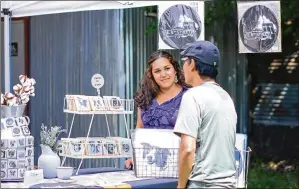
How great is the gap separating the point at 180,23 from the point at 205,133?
1.90 m

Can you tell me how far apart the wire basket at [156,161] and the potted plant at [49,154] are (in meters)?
0.46

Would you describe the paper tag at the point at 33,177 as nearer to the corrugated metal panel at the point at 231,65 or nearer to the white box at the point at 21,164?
the white box at the point at 21,164

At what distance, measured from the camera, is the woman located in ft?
11.1

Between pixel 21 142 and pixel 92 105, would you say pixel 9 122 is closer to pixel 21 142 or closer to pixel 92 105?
pixel 21 142

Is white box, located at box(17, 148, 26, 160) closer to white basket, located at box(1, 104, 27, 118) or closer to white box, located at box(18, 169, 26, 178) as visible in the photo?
white box, located at box(18, 169, 26, 178)

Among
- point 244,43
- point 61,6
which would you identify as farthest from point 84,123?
point 244,43

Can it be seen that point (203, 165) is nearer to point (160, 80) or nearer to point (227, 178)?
point (227, 178)

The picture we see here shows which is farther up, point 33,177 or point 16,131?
point 16,131

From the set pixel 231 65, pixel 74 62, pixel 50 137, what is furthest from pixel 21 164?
pixel 231 65

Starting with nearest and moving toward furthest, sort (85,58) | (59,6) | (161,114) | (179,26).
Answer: (161,114) → (179,26) → (59,6) → (85,58)

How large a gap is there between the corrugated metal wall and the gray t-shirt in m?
2.50

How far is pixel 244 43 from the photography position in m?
4.20

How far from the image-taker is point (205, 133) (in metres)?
2.54

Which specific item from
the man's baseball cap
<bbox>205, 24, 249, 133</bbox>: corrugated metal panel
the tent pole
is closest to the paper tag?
the man's baseball cap
